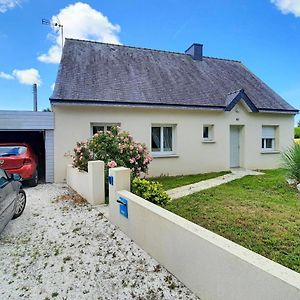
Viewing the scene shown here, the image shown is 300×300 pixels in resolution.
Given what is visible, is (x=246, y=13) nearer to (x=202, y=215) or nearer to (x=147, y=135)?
(x=147, y=135)

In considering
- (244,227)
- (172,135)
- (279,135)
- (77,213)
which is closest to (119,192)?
(77,213)

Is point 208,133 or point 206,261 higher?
point 208,133

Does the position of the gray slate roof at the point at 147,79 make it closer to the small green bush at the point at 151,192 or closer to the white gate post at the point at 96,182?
the white gate post at the point at 96,182

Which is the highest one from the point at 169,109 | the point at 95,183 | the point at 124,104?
the point at 124,104

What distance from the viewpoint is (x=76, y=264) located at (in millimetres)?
3986

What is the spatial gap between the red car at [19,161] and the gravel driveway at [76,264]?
382 centimetres

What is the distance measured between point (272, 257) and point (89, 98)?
30.9ft

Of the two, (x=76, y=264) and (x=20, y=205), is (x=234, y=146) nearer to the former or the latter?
(x=20, y=205)

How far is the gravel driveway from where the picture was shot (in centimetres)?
327

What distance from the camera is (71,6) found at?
553 inches

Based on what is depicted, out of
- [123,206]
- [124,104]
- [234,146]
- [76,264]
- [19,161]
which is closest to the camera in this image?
[76,264]

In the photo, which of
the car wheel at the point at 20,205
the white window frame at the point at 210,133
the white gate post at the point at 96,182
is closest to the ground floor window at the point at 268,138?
the white window frame at the point at 210,133

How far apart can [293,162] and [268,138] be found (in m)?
6.91

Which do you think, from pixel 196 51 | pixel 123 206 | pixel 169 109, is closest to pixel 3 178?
pixel 123 206
